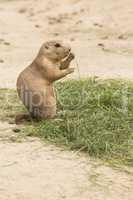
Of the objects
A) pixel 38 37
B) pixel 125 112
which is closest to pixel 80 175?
pixel 125 112

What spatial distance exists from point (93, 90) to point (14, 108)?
3.15ft

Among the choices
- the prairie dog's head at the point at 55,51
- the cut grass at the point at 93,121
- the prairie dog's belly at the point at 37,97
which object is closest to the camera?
the cut grass at the point at 93,121

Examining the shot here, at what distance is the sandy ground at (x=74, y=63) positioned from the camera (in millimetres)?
5410

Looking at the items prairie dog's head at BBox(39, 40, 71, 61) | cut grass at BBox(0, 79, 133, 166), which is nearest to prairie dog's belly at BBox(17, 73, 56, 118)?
cut grass at BBox(0, 79, 133, 166)

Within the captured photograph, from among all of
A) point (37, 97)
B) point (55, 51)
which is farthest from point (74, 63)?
point (37, 97)

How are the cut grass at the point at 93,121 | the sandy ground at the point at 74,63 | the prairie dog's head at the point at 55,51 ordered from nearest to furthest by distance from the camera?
the sandy ground at the point at 74,63, the cut grass at the point at 93,121, the prairie dog's head at the point at 55,51

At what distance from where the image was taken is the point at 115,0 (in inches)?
567

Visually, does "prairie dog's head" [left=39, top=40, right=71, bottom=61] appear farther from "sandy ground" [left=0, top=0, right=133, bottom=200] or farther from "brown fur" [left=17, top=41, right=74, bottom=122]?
"sandy ground" [left=0, top=0, right=133, bottom=200]

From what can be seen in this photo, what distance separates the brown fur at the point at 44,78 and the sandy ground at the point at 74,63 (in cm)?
33

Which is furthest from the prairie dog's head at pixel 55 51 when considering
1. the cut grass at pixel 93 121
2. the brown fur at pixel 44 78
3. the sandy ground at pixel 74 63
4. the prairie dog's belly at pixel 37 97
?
the sandy ground at pixel 74 63

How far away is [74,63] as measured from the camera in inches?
410

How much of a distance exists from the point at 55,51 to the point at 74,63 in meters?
3.38

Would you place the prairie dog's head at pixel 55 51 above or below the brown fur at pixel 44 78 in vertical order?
above

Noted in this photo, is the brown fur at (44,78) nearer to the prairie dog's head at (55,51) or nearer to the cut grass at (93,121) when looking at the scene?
the prairie dog's head at (55,51)
